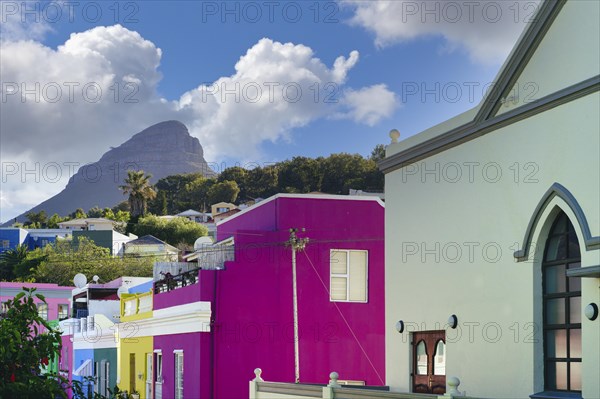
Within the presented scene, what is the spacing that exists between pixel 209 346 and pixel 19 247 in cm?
5635

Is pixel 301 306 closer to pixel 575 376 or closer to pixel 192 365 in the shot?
pixel 192 365

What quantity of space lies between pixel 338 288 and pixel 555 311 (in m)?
10.7

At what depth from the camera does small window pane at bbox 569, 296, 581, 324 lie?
1123cm

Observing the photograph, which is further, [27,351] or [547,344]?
[547,344]

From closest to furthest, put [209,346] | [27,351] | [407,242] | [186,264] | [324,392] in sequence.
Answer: [27,351]
[324,392]
[407,242]
[209,346]
[186,264]

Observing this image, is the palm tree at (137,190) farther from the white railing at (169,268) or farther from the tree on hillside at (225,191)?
the white railing at (169,268)

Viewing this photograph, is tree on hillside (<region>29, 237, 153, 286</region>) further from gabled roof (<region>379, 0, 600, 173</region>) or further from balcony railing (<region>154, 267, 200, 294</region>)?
gabled roof (<region>379, 0, 600, 173</region>)

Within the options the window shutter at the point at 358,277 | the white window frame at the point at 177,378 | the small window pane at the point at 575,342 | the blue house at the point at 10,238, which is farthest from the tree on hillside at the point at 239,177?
the small window pane at the point at 575,342

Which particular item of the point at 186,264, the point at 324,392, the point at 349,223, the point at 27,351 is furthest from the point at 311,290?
the point at 27,351

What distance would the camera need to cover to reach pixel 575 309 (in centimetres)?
1132

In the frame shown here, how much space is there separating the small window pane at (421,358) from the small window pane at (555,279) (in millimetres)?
3485

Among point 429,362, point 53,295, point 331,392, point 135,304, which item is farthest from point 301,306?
point 53,295

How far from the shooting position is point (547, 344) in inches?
465

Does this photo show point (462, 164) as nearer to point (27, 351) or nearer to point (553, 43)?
point (553, 43)
